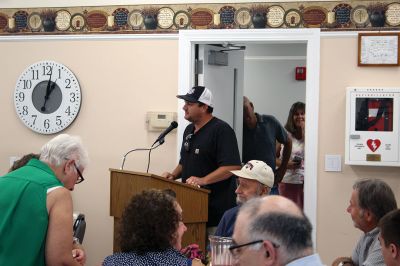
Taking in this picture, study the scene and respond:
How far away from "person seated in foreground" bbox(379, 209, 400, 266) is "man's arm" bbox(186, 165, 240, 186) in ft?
6.49

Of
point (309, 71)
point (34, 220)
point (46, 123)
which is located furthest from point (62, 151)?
point (46, 123)

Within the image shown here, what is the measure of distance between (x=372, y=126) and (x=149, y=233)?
105 inches

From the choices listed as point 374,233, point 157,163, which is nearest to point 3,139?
point 157,163

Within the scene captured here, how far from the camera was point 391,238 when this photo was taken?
2561 millimetres

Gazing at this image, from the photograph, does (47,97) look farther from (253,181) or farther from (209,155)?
(253,181)

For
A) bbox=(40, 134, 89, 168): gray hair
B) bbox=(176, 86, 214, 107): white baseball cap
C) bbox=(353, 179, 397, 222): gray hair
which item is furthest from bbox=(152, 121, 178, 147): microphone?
bbox=(353, 179, 397, 222): gray hair

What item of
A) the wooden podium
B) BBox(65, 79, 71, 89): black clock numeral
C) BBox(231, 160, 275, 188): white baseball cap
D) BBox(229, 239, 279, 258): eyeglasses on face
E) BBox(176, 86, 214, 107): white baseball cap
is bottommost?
the wooden podium

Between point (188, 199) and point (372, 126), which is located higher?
point (372, 126)

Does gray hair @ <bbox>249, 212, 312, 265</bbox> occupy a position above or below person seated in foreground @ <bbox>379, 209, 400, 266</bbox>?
above

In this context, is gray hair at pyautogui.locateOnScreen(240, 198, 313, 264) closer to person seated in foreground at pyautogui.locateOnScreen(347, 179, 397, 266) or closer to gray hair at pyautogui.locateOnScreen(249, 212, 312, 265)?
gray hair at pyautogui.locateOnScreen(249, 212, 312, 265)

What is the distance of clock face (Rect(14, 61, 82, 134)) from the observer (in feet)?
18.0

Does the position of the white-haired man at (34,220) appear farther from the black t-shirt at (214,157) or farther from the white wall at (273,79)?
the white wall at (273,79)

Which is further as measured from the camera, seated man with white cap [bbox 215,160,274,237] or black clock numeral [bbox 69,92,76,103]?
black clock numeral [bbox 69,92,76,103]

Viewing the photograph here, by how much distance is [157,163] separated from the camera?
17.5 ft
